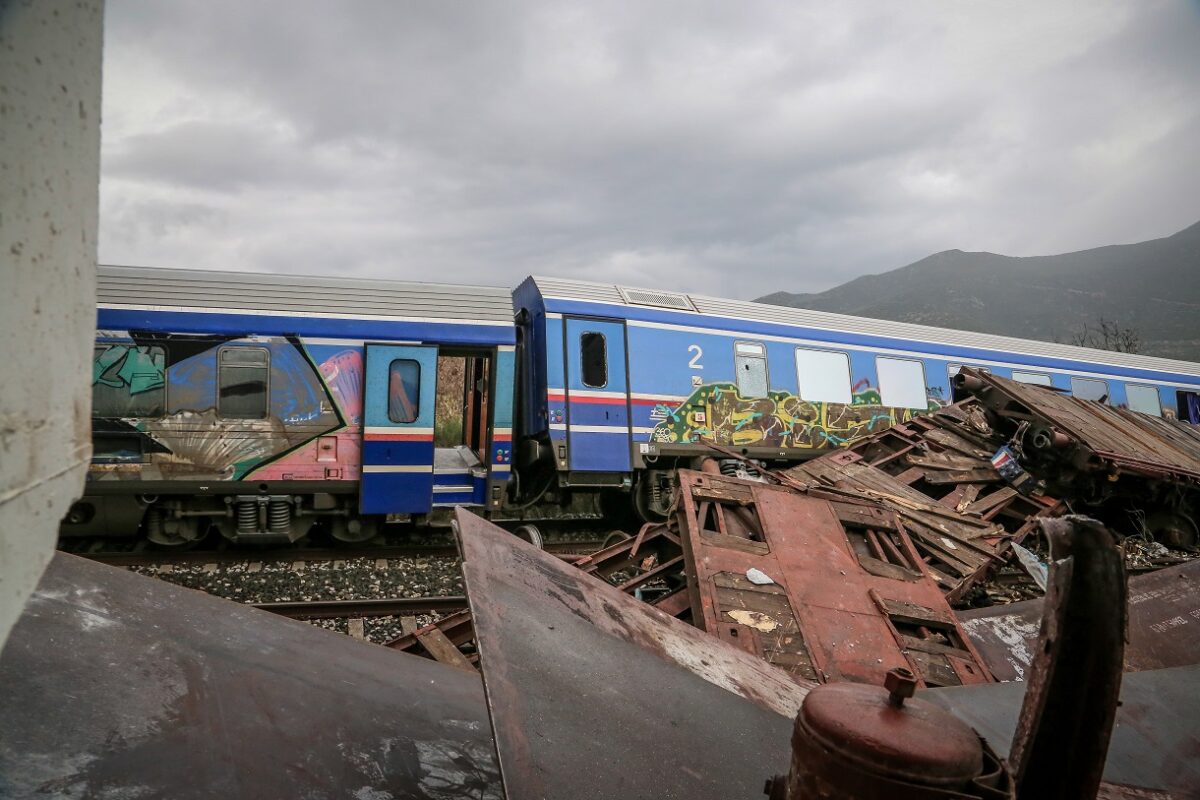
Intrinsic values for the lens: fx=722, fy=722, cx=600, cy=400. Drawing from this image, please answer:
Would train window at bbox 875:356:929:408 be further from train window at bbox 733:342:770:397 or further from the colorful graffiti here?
train window at bbox 733:342:770:397

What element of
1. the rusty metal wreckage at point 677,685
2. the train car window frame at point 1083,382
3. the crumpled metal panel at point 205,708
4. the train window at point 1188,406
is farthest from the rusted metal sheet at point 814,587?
the train window at point 1188,406

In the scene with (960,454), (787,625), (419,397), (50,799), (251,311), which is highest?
(251,311)

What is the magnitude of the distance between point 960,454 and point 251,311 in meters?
9.14

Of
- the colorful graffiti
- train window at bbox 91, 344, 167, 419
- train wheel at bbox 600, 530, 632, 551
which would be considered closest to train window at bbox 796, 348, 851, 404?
the colorful graffiti

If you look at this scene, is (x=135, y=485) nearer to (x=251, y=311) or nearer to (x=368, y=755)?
(x=251, y=311)

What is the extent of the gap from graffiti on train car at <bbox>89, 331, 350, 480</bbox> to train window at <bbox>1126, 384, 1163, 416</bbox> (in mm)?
16975

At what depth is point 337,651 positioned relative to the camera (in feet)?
9.36

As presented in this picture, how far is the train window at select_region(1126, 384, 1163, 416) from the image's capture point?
54.4ft

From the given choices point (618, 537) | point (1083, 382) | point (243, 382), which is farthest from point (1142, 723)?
point (1083, 382)

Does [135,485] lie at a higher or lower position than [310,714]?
higher

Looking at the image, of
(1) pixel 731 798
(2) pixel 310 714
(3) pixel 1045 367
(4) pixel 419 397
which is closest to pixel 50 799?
(2) pixel 310 714

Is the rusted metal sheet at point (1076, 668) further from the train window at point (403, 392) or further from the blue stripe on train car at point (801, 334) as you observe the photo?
the blue stripe on train car at point (801, 334)

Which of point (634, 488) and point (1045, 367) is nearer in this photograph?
point (634, 488)

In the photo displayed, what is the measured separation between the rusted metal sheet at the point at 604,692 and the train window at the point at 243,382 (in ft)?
22.5
